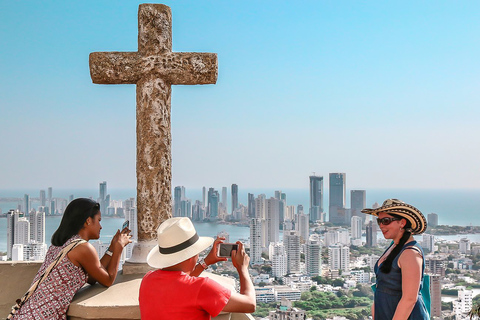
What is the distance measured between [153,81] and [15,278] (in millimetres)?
1993

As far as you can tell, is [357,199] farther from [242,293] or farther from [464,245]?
[242,293]

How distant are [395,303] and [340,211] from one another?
3424 centimetres

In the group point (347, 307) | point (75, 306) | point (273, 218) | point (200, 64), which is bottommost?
point (347, 307)

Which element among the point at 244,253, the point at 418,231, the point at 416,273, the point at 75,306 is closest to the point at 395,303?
the point at 416,273

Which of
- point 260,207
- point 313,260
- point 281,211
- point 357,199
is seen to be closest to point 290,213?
point 281,211

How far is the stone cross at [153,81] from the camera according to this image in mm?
3684

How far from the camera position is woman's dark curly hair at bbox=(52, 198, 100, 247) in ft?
9.93

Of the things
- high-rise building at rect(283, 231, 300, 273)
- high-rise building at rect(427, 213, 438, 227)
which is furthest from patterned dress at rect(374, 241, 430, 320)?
high-rise building at rect(283, 231, 300, 273)

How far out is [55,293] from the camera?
2875 mm

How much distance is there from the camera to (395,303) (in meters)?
2.66

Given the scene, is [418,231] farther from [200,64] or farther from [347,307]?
[347,307]

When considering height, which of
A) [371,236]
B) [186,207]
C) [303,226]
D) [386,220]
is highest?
[386,220]

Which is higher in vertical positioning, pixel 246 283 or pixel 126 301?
pixel 246 283

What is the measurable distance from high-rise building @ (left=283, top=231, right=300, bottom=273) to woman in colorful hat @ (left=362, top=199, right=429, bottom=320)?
74.5 feet
